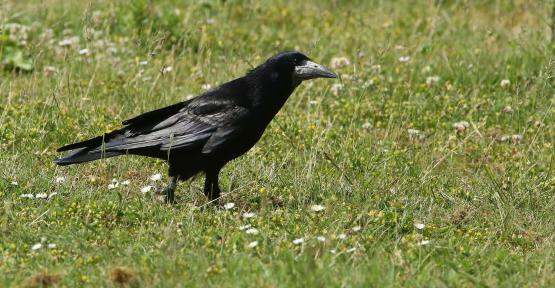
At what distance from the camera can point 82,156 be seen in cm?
620

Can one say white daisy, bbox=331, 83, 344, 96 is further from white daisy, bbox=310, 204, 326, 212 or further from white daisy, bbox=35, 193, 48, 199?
white daisy, bbox=35, 193, 48, 199

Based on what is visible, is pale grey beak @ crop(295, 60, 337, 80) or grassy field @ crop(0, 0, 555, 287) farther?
pale grey beak @ crop(295, 60, 337, 80)

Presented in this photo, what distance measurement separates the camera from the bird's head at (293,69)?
6543 mm

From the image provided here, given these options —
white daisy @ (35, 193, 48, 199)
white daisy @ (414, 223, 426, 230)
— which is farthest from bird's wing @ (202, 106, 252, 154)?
white daisy @ (414, 223, 426, 230)

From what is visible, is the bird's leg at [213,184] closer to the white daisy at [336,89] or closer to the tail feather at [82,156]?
the tail feather at [82,156]

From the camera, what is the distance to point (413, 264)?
197 inches

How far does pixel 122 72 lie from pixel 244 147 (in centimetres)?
248

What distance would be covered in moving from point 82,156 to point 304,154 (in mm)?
1520

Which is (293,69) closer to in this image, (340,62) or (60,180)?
(60,180)

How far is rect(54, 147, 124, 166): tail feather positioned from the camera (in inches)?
243

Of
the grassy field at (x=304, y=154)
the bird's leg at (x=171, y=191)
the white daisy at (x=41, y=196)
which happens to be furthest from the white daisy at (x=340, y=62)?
the white daisy at (x=41, y=196)

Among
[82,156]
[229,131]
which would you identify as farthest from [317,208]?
[82,156]

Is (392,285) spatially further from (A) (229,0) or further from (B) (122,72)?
(A) (229,0)

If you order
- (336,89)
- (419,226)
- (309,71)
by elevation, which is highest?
(309,71)
